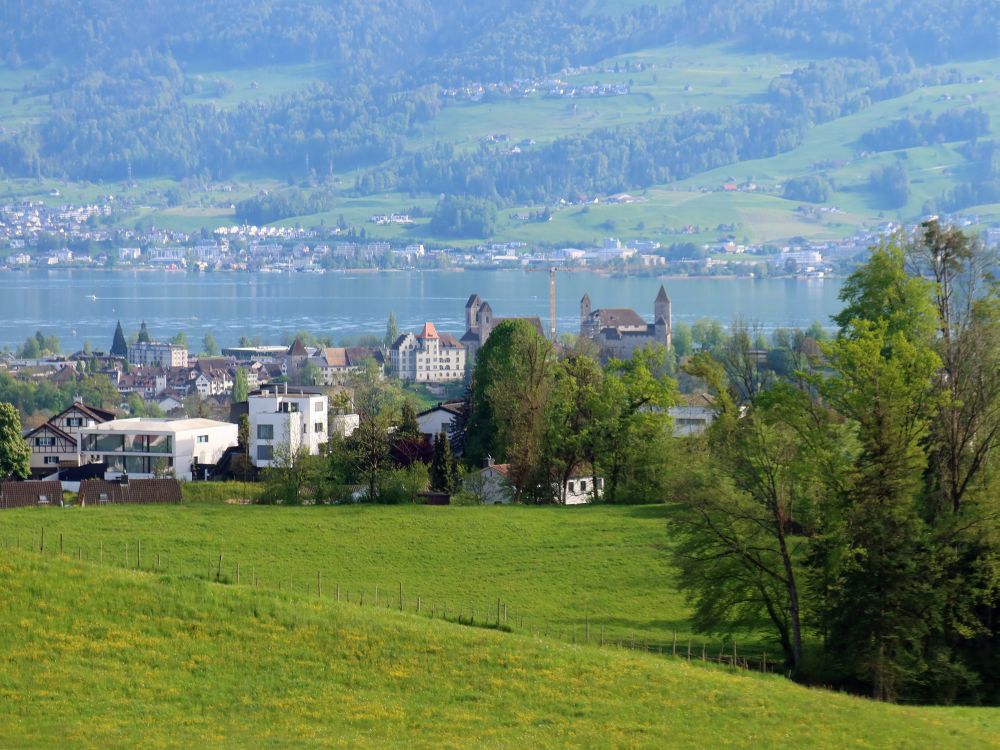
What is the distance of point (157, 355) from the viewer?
11888 cm

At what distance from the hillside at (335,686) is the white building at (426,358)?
9132 centimetres

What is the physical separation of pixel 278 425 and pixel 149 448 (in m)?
3.32

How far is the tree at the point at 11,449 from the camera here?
39406mm

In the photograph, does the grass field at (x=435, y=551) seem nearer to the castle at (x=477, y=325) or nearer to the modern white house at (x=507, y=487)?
the modern white house at (x=507, y=487)

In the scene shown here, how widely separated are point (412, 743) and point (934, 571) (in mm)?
8138

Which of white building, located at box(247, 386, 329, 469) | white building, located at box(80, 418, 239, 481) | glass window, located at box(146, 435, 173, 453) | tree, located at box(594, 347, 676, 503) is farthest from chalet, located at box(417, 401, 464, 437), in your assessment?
tree, located at box(594, 347, 676, 503)

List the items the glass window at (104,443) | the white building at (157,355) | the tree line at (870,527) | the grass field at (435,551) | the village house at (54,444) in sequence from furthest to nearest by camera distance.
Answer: the white building at (157,355), the village house at (54,444), the glass window at (104,443), the grass field at (435,551), the tree line at (870,527)

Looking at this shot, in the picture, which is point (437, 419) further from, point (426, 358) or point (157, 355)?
point (157, 355)

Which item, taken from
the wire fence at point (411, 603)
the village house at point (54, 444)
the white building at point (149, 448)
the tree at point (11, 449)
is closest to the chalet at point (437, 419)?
the white building at point (149, 448)

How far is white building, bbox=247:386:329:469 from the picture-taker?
4244 cm

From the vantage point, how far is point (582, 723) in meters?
Answer: 16.0

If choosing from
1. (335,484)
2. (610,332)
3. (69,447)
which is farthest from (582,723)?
(610,332)

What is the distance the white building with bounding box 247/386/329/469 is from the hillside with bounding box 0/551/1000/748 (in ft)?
74.4

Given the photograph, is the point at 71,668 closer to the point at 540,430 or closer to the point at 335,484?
the point at 335,484
